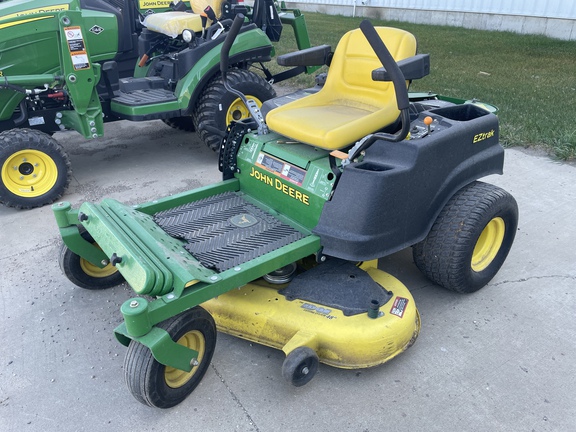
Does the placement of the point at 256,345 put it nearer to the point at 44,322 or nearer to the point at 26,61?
the point at 44,322

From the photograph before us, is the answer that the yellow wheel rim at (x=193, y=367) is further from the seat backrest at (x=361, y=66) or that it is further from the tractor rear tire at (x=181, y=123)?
the tractor rear tire at (x=181, y=123)

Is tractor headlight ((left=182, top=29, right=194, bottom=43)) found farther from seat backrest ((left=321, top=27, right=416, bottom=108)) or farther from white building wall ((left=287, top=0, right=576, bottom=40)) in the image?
white building wall ((left=287, top=0, right=576, bottom=40))

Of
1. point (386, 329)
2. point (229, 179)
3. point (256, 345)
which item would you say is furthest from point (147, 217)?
point (386, 329)

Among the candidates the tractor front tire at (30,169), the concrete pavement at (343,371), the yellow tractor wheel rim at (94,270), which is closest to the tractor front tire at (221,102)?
the tractor front tire at (30,169)

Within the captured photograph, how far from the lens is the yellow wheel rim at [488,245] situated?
2.88 meters

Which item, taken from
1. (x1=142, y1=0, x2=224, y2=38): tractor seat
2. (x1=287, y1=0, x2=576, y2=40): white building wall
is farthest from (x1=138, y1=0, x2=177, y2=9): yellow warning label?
(x1=287, y1=0, x2=576, y2=40): white building wall

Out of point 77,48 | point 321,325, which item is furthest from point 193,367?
point 77,48

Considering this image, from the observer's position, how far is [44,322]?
269 cm

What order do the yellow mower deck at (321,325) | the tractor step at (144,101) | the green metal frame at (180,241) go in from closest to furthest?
1. the green metal frame at (180,241)
2. the yellow mower deck at (321,325)
3. the tractor step at (144,101)

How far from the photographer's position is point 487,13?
11617 mm

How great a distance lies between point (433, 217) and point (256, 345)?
110 cm

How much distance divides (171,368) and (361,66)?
1969mm

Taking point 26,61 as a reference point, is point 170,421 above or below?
below

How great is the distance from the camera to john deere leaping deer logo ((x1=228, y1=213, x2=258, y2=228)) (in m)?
2.76
